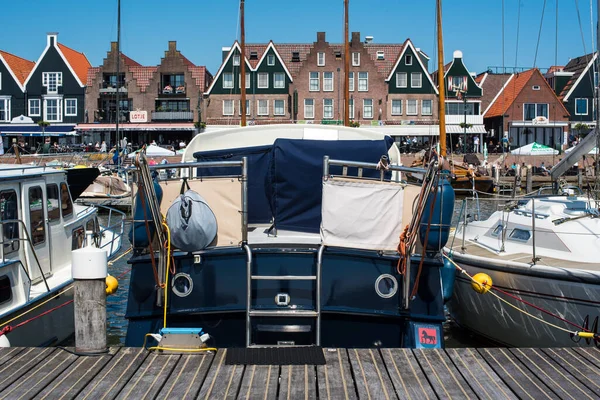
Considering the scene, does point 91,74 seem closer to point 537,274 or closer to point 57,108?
point 57,108

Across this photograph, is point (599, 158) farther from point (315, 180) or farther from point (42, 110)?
point (42, 110)

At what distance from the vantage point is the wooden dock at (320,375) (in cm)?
621

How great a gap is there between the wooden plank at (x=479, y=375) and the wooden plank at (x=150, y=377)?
9.19ft

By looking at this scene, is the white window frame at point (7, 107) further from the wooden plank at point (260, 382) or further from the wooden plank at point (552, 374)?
the wooden plank at point (552, 374)

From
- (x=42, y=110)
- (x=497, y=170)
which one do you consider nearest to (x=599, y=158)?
(x=497, y=170)

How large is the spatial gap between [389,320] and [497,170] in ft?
116

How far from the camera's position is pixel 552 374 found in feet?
22.0

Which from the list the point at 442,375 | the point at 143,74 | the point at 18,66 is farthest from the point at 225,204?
the point at 18,66

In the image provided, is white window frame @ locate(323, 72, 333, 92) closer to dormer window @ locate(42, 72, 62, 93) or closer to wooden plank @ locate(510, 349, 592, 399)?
dormer window @ locate(42, 72, 62, 93)

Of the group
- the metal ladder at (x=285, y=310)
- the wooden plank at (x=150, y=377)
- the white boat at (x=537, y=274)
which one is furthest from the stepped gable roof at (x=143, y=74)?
the wooden plank at (x=150, y=377)

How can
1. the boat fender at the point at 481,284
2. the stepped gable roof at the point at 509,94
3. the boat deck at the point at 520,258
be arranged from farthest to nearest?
1. the stepped gable roof at the point at 509,94
2. the boat deck at the point at 520,258
3. the boat fender at the point at 481,284

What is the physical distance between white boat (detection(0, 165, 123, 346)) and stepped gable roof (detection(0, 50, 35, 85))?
5207 cm

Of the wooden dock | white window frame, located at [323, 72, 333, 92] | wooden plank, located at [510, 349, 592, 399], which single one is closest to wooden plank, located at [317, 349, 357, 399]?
the wooden dock

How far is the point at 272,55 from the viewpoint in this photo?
2234 inches
